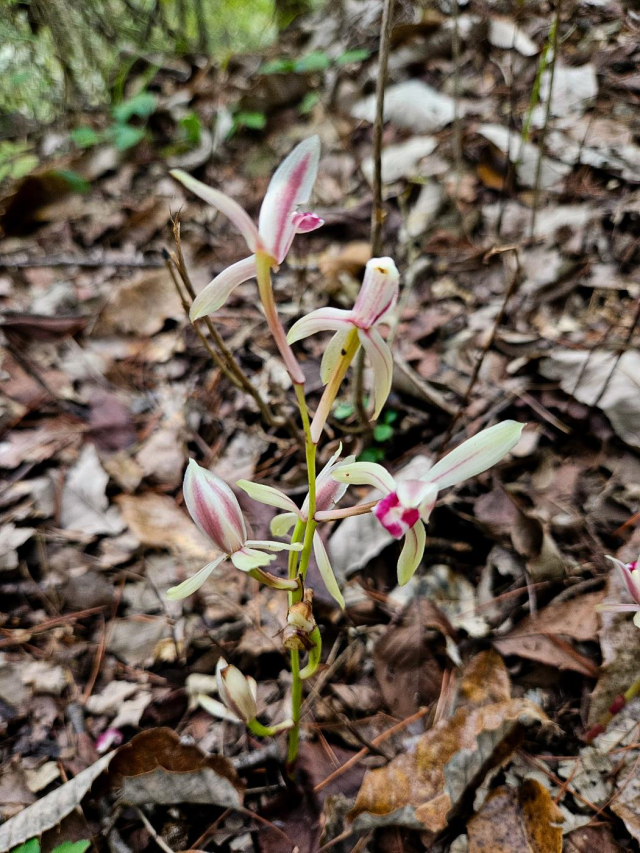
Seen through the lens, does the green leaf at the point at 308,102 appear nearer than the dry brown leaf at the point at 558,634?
No

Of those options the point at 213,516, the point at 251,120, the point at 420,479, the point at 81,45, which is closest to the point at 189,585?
the point at 213,516

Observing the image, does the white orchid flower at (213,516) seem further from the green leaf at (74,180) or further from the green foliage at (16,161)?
the green foliage at (16,161)

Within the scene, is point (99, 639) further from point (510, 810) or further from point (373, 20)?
point (373, 20)

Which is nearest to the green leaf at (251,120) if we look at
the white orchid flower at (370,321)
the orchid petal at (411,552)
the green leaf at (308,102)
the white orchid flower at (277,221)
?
the green leaf at (308,102)

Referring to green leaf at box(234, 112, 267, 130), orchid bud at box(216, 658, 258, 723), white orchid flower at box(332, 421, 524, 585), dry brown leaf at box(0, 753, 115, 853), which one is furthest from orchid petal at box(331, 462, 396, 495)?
green leaf at box(234, 112, 267, 130)

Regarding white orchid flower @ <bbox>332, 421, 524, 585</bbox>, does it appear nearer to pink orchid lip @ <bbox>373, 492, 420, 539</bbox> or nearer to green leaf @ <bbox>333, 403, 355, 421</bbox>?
pink orchid lip @ <bbox>373, 492, 420, 539</bbox>

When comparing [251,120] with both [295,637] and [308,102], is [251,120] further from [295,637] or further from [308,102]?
[295,637]
